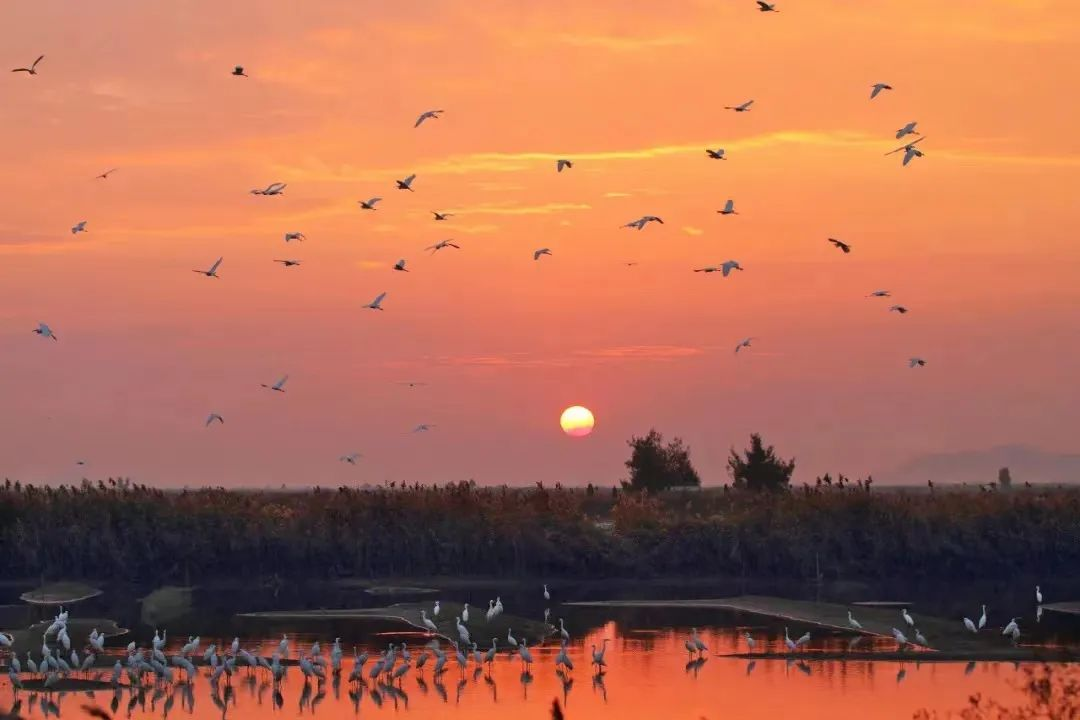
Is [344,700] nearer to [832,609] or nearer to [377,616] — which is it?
[377,616]

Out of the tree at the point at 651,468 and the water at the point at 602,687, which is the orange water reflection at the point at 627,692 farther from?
the tree at the point at 651,468

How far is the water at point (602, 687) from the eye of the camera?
102 feet

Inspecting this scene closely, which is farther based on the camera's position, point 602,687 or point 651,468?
point 651,468

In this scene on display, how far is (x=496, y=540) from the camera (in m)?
56.5

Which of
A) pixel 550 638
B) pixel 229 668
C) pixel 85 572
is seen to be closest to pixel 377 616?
pixel 550 638

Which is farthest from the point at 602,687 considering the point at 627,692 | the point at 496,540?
the point at 496,540

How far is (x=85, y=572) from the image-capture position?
183 feet

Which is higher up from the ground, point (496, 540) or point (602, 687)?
point (496, 540)

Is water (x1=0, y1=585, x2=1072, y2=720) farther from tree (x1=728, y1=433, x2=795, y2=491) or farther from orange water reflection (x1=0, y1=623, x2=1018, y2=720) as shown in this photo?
tree (x1=728, y1=433, x2=795, y2=491)

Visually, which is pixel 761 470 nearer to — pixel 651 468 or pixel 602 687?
pixel 651 468

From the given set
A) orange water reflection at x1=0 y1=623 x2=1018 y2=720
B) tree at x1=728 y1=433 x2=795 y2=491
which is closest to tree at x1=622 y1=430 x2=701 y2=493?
tree at x1=728 y1=433 x2=795 y2=491

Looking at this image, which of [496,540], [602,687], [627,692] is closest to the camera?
[627,692]

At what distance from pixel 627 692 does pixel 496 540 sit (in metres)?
23.5

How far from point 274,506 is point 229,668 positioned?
28376 mm
